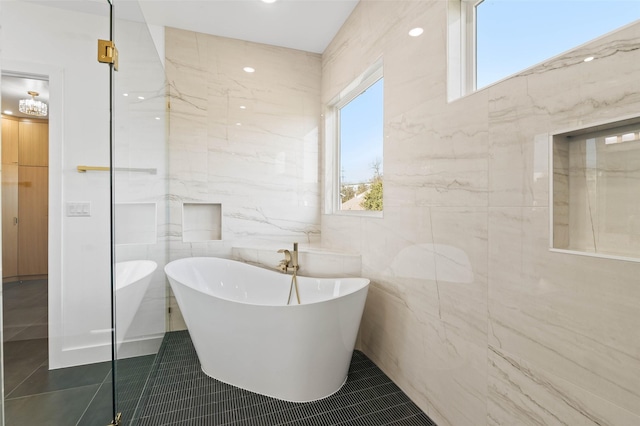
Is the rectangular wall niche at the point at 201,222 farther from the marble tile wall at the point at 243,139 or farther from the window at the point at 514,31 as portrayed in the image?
the window at the point at 514,31

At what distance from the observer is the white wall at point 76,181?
1.22 m

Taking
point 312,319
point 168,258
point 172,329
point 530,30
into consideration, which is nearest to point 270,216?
point 168,258

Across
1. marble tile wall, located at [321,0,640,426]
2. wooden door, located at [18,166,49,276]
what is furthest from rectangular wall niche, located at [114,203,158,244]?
marble tile wall, located at [321,0,640,426]

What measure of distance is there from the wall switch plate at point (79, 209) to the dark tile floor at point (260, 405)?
1.09 m

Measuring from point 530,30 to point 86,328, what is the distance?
233 cm

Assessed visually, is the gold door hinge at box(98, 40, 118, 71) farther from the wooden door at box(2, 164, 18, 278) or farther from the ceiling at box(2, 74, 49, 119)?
the wooden door at box(2, 164, 18, 278)

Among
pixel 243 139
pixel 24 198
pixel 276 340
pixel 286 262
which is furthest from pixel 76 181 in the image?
pixel 243 139

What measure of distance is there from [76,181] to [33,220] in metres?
0.44

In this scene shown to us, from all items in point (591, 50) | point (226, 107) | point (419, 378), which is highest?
point (226, 107)

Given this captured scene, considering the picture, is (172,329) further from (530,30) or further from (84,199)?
(530,30)

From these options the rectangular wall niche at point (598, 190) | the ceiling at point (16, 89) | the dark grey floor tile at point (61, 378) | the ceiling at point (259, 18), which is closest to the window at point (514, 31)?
the rectangular wall niche at point (598, 190)

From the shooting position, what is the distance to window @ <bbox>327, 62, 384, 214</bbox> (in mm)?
2408

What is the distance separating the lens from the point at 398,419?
1618 mm

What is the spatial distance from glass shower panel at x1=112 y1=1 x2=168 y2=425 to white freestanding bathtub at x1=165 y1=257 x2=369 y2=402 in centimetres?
27
